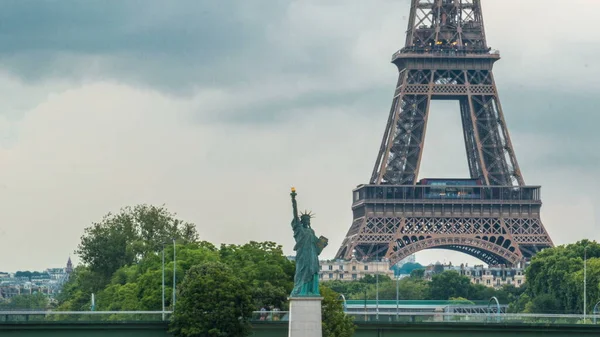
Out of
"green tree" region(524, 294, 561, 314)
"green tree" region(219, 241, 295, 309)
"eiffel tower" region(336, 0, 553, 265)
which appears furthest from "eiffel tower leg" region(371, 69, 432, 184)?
"green tree" region(219, 241, 295, 309)

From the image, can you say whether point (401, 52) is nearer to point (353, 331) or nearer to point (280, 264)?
point (280, 264)

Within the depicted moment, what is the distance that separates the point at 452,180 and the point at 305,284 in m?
116

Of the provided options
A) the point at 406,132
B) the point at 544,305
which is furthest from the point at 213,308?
the point at 406,132

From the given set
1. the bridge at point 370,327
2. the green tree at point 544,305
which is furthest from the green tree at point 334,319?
the green tree at point 544,305

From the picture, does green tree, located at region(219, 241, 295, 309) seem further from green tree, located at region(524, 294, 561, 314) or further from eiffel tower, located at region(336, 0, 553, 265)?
eiffel tower, located at region(336, 0, 553, 265)

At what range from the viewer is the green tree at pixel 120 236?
156 meters

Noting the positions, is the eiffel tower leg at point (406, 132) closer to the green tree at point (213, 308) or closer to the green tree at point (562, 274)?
the green tree at point (562, 274)

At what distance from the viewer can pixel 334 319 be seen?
103562 mm

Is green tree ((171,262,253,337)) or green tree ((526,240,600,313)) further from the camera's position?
green tree ((526,240,600,313))

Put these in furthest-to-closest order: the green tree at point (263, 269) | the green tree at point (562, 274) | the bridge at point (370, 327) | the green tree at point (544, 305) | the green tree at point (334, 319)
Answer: the green tree at point (544, 305) → the green tree at point (562, 274) → the green tree at point (263, 269) → the green tree at point (334, 319) → the bridge at point (370, 327)

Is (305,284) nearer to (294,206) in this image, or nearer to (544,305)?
(294,206)

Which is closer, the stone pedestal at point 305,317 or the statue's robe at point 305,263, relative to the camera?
the stone pedestal at point 305,317

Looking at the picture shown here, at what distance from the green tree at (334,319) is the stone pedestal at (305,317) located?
679 inches

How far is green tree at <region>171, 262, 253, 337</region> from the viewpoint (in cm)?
10206
